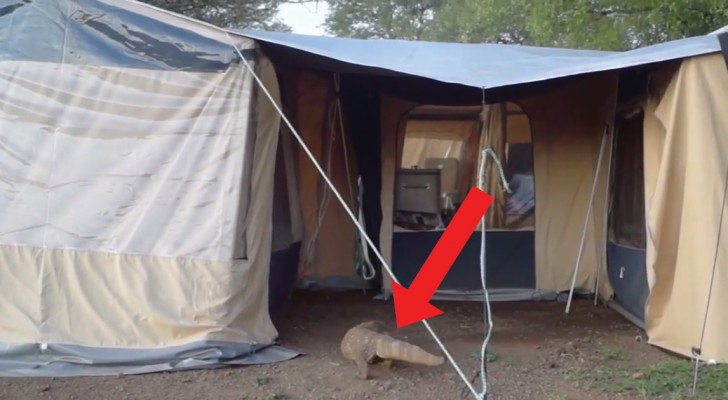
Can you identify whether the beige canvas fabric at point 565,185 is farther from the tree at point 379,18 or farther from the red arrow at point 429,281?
the tree at point 379,18

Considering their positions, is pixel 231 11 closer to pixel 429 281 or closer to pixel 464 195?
pixel 464 195

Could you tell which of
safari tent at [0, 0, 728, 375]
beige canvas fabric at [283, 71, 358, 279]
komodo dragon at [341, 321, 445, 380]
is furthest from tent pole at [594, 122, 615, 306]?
komodo dragon at [341, 321, 445, 380]

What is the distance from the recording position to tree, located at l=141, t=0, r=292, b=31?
40.9ft

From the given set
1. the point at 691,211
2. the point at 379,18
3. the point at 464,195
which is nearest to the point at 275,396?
the point at 691,211

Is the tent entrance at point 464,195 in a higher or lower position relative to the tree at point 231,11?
lower

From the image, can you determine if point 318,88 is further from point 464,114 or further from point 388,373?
point 388,373

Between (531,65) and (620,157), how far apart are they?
148 cm

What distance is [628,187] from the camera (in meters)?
6.09

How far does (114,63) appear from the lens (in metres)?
4.73

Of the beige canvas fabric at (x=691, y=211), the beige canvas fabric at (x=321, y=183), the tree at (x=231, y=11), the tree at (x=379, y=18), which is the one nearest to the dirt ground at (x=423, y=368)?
the beige canvas fabric at (x=691, y=211)

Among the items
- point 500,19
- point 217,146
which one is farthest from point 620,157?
point 500,19

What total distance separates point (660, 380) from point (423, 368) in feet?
4.16

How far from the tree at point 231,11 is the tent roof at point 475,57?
284 inches

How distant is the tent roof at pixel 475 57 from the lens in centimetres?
461
